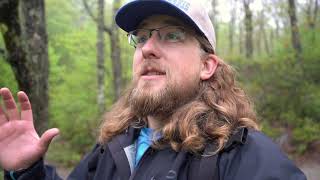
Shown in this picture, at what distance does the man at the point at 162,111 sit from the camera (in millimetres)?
2314

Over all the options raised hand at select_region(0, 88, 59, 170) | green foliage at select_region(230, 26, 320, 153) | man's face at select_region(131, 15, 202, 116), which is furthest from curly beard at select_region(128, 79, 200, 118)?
green foliage at select_region(230, 26, 320, 153)

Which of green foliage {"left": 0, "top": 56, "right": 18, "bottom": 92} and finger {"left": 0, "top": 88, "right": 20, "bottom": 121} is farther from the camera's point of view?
green foliage {"left": 0, "top": 56, "right": 18, "bottom": 92}

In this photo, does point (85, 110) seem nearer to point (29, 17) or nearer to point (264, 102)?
point (264, 102)

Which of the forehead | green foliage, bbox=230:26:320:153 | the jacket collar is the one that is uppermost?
the forehead

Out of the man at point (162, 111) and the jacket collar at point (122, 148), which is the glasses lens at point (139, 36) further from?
the jacket collar at point (122, 148)

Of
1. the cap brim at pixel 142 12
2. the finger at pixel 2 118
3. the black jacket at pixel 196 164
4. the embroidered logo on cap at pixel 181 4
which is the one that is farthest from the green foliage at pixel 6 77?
the embroidered logo on cap at pixel 181 4

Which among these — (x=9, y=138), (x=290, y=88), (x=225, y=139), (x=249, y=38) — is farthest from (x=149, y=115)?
(x=249, y=38)

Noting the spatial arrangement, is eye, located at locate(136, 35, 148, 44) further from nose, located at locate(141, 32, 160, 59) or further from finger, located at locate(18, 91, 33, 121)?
finger, located at locate(18, 91, 33, 121)

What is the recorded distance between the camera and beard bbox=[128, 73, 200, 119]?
244 cm

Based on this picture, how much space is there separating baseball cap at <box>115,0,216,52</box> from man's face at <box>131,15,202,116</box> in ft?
0.21

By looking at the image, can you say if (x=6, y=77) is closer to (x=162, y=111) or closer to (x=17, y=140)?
(x=17, y=140)

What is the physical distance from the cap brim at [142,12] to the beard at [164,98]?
0.36 meters

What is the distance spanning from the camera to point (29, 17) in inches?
195

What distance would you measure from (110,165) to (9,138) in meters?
0.63
